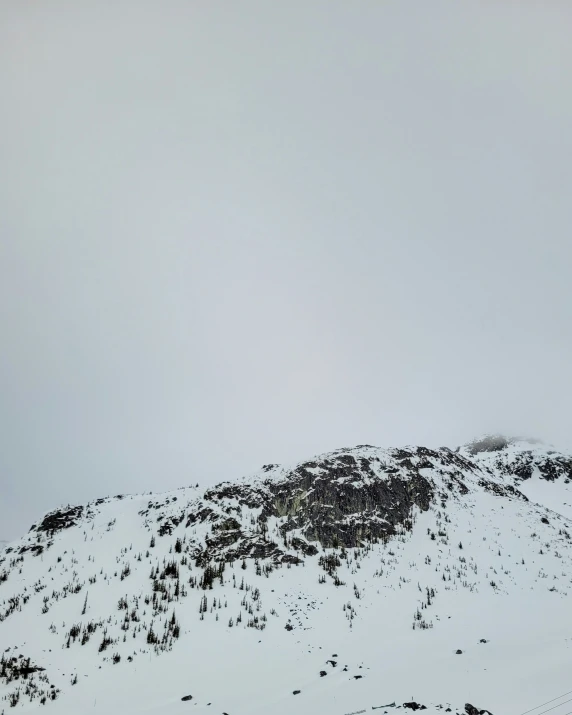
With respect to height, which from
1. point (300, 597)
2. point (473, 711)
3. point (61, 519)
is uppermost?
point (61, 519)

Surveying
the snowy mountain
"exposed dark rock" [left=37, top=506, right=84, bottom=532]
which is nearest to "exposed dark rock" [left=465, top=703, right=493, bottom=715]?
the snowy mountain

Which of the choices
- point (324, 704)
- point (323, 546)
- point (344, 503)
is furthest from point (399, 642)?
point (344, 503)

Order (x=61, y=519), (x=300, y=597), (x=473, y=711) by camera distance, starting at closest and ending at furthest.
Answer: (x=473, y=711)
(x=300, y=597)
(x=61, y=519)

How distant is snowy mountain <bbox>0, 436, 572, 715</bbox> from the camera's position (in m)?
12.8

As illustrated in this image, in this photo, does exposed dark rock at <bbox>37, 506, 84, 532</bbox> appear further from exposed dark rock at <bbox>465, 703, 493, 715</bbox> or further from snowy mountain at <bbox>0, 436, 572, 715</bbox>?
exposed dark rock at <bbox>465, 703, 493, 715</bbox>

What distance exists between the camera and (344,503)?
3056 centimetres

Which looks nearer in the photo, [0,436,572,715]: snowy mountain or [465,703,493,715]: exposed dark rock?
[465,703,493,715]: exposed dark rock

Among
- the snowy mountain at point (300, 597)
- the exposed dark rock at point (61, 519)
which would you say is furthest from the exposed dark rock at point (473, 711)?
the exposed dark rock at point (61, 519)

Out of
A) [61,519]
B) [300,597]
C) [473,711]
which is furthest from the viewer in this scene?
[61,519]

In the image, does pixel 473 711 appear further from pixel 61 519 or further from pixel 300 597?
pixel 61 519

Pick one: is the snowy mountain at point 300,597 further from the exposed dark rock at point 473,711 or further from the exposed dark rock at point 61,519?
the exposed dark rock at point 61,519

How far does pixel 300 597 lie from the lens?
20438 mm

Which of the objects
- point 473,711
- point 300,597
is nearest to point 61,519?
point 300,597

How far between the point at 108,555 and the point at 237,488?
35.6 feet
